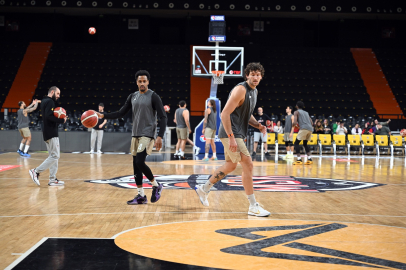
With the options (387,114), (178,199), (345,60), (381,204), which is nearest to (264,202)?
(178,199)

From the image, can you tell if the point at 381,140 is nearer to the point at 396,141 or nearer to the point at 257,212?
the point at 396,141

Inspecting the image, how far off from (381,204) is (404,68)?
22245 millimetres

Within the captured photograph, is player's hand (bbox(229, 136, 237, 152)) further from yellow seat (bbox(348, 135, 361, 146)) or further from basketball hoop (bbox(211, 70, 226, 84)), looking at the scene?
yellow seat (bbox(348, 135, 361, 146))

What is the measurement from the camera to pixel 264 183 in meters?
8.04

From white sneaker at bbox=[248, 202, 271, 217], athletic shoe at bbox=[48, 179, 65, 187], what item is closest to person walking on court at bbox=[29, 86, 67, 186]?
athletic shoe at bbox=[48, 179, 65, 187]

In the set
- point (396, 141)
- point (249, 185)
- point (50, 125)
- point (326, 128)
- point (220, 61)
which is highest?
point (220, 61)

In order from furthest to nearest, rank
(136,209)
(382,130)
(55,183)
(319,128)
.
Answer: (319,128), (382,130), (55,183), (136,209)

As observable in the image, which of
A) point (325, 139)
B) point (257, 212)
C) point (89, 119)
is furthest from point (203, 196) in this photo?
point (325, 139)

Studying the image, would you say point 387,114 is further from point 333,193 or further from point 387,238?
point 387,238

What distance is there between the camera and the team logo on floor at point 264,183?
7.43 m

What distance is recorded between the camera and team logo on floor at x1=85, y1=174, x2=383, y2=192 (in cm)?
743

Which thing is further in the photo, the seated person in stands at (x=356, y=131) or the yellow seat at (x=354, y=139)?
the seated person in stands at (x=356, y=131)

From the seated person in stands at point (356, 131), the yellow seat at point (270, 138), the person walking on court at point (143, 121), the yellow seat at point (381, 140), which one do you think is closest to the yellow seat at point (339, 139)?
the yellow seat at point (381, 140)

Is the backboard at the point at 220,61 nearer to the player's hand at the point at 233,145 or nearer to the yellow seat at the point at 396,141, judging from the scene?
the yellow seat at the point at 396,141
